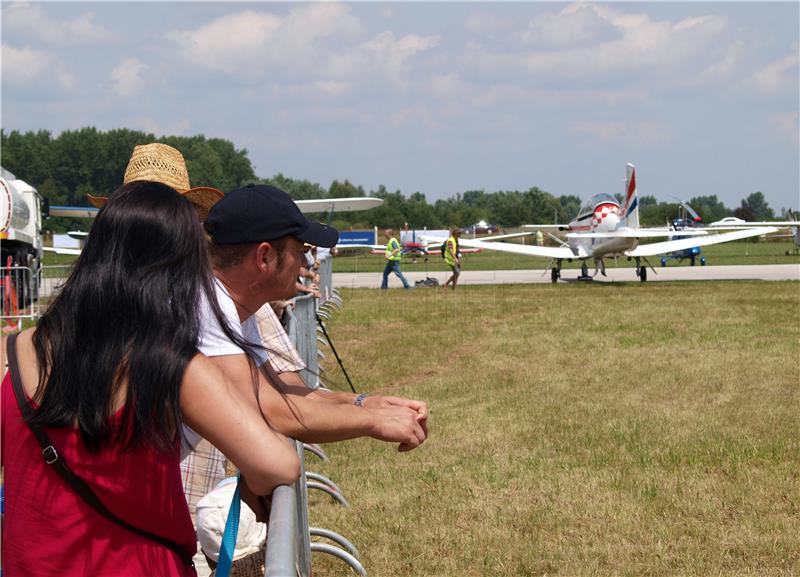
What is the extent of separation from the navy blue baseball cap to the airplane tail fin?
2784 cm

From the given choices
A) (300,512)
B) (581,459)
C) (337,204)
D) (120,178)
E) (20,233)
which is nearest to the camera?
(300,512)

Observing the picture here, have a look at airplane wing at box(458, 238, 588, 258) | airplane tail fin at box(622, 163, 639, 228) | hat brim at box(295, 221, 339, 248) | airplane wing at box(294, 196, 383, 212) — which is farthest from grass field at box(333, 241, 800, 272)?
hat brim at box(295, 221, 339, 248)

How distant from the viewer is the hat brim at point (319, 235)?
2.82 metres

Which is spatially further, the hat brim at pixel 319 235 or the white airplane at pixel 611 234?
the white airplane at pixel 611 234

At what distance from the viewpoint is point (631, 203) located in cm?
2984

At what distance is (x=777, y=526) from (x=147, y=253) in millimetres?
4841

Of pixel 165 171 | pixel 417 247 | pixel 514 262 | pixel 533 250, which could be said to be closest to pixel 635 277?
pixel 533 250

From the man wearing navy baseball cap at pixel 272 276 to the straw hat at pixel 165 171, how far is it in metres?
1.66

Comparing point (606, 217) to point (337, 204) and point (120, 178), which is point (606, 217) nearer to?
point (337, 204)

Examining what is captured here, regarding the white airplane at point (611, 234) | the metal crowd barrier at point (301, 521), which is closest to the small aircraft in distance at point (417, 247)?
the white airplane at point (611, 234)

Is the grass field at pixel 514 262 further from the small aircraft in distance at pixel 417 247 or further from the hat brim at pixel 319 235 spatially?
the hat brim at pixel 319 235

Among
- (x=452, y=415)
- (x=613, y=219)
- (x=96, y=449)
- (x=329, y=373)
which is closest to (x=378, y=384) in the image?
(x=329, y=373)

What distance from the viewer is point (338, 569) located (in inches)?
213

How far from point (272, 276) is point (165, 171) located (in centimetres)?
198
